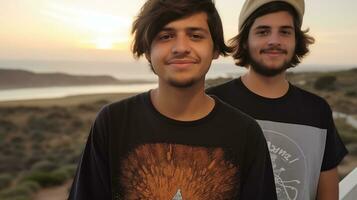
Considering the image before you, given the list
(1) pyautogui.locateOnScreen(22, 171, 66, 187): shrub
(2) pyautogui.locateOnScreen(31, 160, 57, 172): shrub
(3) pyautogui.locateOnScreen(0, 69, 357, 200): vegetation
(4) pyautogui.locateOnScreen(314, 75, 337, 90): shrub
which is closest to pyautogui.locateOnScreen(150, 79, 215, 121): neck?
(3) pyautogui.locateOnScreen(0, 69, 357, 200): vegetation

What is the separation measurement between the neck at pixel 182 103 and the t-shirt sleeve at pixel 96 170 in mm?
152

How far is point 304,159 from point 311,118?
14 centimetres

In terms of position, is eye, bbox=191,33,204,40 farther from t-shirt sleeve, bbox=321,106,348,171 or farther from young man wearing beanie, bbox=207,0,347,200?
t-shirt sleeve, bbox=321,106,348,171

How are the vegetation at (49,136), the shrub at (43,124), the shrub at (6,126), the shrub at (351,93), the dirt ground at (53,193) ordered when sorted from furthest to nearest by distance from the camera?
the shrub at (351,93) < the shrub at (43,124) < the shrub at (6,126) < the vegetation at (49,136) < the dirt ground at (53,193)

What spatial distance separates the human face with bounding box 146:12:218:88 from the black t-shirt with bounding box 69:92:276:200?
0.33 feet

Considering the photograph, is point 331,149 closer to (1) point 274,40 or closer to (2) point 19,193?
(1) point 274,40

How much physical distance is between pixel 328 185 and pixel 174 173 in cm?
72

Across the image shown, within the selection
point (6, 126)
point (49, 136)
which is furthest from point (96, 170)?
point (6, 126)

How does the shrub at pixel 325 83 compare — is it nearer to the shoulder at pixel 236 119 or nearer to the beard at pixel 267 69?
the beard at pixel 267 69

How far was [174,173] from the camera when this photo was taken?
1.05 metres

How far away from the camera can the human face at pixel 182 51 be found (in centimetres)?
104

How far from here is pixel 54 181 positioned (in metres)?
12.9

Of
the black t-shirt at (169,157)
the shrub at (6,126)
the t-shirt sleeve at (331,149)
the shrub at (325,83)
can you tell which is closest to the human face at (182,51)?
the black t-shirt at (169,157)

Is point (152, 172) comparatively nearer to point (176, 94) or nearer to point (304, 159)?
point (176, 94)
